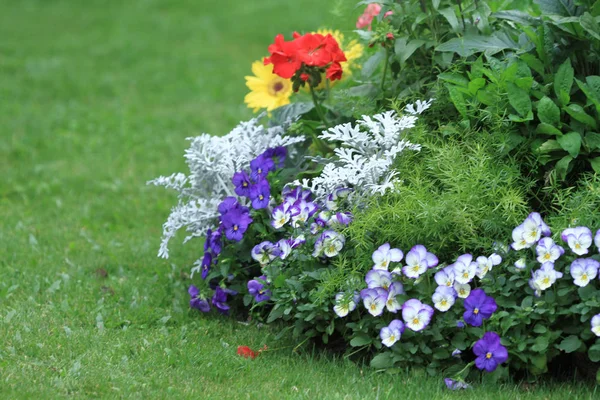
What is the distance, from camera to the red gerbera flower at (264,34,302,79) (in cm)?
371

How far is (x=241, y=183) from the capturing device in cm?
378

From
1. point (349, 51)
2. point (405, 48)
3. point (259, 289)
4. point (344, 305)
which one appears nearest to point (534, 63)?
point (405, 48)

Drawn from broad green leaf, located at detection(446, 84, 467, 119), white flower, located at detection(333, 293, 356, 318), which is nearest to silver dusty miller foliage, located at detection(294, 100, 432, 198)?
broad green leaf, located at detection(446, 84, 467, 119)

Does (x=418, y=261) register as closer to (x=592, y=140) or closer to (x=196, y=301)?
(x=592, y=140)

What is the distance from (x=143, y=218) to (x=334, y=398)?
2.92 metres

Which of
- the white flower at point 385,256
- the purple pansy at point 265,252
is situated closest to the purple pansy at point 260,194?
the purple pansy at point 265,252

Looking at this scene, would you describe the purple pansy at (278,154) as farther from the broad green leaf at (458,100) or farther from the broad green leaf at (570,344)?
the broad green leaf at (570,344)

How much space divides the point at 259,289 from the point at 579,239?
139cm

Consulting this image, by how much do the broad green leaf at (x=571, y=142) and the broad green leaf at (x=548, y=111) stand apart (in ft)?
0.32

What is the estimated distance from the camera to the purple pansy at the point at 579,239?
2.95m

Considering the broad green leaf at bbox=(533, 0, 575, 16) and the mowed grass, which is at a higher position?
the broad green leaf at bbox=(533, 0, 575, 16)

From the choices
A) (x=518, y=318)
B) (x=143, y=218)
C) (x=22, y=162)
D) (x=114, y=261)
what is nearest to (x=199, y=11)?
(x=22, y=162)

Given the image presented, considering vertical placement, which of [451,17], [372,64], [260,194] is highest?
[451,17]

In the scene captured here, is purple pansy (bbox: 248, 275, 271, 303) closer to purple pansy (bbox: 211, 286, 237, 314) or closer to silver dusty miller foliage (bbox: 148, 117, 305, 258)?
purple pansy (bbox: 211, 286, 237, 314)
